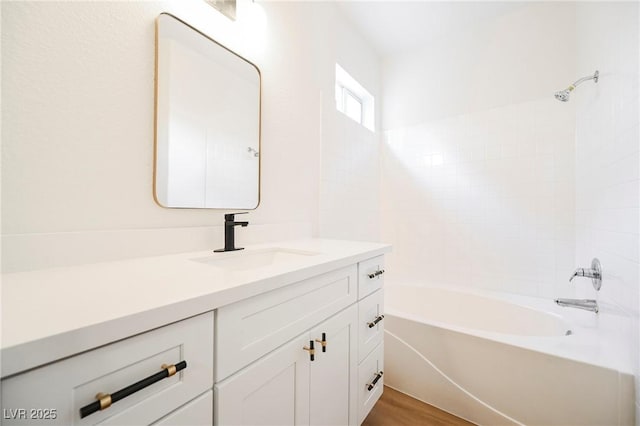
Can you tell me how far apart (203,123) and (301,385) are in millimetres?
1056

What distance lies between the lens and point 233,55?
1.24 meters

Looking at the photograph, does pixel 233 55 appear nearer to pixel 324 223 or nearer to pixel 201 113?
pixel 201 113

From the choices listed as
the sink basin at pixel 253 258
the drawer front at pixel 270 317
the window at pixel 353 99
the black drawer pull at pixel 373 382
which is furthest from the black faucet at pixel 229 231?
the window at pixel 353 99

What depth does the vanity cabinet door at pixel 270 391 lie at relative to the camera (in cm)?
58

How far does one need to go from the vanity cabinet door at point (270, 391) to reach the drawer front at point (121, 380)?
0.08 m

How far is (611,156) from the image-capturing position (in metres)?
1.29

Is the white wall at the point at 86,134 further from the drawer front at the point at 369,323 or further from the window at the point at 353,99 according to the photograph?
the window at the point at 353,99

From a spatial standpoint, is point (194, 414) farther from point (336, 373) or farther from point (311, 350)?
point (336, 373)

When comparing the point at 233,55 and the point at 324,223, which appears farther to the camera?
the point at 324,223

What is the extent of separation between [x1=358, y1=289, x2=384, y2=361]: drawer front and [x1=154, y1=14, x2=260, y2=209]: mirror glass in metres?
0.72

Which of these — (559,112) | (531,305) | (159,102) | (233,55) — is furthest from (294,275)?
(559,112)

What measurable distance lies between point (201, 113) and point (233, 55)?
35cm

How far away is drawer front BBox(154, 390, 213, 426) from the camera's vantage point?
0.48 metres

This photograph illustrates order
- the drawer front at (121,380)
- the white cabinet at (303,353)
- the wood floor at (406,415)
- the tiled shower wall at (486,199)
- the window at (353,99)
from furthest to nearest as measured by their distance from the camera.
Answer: the window at (353,99) < the tiled shower wall at (486,199) < the wood floor at (406,415) < the white cabinet at (303,353) < the drawer front at (121,380)
